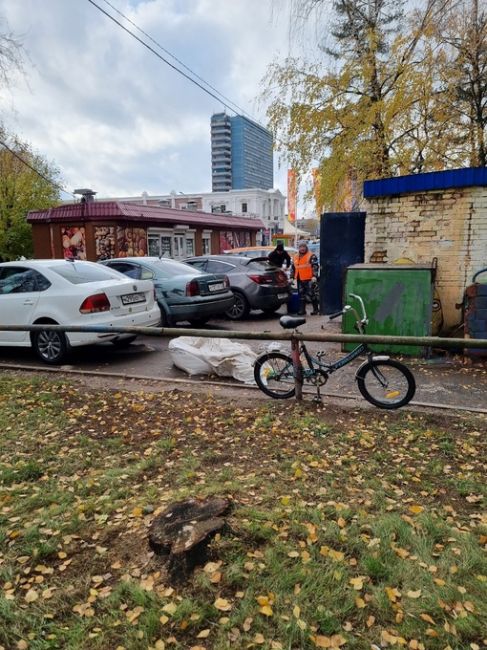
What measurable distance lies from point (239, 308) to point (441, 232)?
4.83 meters

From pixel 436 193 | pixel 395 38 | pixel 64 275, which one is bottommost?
pixel 64 275

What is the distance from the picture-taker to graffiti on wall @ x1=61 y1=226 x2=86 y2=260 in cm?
2011

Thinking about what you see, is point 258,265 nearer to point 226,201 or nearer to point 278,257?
point 278,257

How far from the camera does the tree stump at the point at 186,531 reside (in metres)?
2.41

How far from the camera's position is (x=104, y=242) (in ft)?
65.2

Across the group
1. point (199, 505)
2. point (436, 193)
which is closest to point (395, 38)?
point (436, 193)

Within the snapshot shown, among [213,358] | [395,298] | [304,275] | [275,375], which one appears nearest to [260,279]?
[304,275]

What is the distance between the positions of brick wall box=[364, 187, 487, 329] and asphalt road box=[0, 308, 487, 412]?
1.62 m

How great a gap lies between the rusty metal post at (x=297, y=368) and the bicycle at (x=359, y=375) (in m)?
0.11

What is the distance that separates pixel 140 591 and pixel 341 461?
1825mm

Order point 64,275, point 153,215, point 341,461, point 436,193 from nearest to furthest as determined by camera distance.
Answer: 1. point 341,461
2. point 64,275
3. point 436,193
4. point 153,215

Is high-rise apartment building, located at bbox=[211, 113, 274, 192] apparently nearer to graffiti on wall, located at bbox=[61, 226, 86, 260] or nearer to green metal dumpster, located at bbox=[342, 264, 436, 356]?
graffiti on wall, located at bbox=[61, 226, 86, 260]

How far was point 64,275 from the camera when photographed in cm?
700

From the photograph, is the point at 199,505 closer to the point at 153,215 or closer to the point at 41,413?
the point at 41,413
